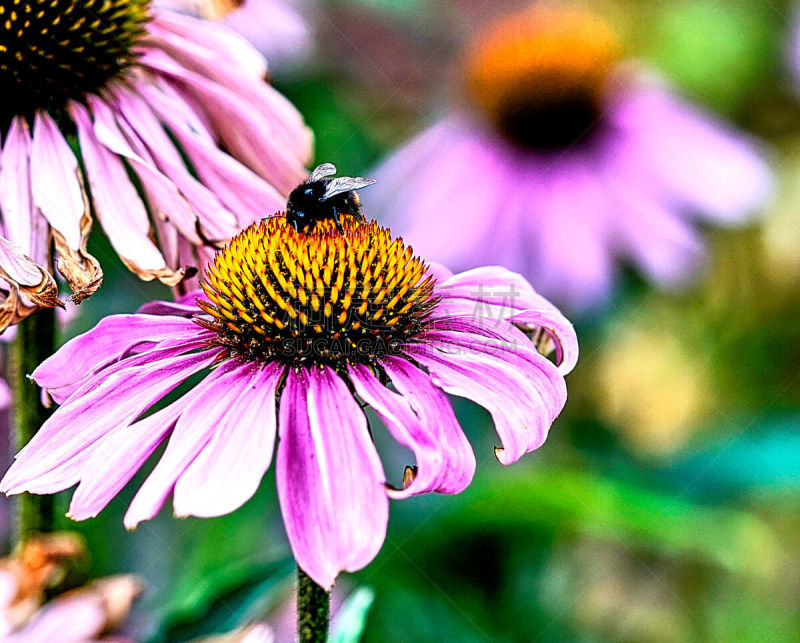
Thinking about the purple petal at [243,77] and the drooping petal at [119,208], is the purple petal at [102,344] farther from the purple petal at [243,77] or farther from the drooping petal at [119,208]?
the purple petal at [243,77]

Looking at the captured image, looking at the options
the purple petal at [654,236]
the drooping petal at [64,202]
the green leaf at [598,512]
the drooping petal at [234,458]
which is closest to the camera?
the drooping petal at [234,458]

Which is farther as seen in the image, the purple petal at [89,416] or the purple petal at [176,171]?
the purple petal at [176,171]

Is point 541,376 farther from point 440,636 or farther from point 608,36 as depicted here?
point 608,36

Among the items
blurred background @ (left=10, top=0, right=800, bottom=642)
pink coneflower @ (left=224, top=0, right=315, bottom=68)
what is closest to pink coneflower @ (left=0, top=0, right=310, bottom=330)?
blurred background @ (left=10, top=0, right=800, bottom=642)

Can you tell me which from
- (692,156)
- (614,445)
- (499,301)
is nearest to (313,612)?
(499,301)

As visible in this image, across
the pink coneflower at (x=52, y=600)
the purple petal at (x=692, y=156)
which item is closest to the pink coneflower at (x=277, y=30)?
the purple petal at (x=692, y=156)

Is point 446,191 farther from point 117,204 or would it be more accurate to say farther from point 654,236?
point 117,204

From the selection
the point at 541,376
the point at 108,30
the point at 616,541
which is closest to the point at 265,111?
the point at 108,30
